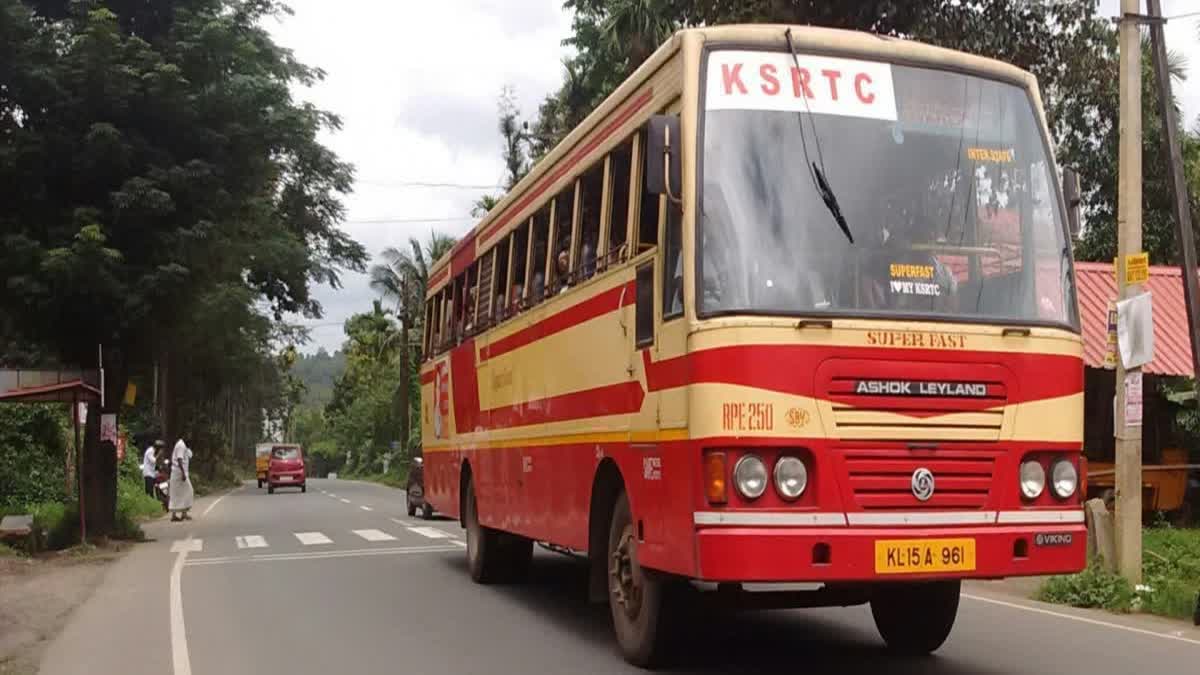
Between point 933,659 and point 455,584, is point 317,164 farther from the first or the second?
point 933,659

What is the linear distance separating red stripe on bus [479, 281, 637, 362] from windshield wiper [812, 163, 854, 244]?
1.47m

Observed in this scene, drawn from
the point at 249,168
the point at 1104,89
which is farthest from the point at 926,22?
the point at 249,168

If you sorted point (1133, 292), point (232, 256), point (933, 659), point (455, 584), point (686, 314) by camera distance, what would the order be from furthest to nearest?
point (232, 256) < point (455, 584) < point (1133, 292) < point (933, 659) < point (686, 314)

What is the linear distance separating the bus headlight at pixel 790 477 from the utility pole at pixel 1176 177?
272 inches

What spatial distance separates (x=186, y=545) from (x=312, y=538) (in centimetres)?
201

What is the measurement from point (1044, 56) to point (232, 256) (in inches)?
567

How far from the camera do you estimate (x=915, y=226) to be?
7.00 meters

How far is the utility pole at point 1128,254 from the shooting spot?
11.3 meters

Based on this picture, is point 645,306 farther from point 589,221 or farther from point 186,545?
point 186,545

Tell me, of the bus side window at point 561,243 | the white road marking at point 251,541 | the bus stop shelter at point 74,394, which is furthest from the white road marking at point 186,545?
the bus side window at point 561,243

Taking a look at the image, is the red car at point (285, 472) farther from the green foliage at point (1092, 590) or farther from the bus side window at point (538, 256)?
the green foliage at point (1092, 590)

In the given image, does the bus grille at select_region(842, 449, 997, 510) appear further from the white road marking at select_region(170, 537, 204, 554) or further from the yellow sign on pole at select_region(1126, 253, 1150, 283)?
the white road marking at select_region(170, 537, 204, 554)

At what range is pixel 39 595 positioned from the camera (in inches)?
539

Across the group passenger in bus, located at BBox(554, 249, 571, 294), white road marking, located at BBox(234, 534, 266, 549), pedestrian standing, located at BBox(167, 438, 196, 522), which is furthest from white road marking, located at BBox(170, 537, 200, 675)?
pedestrian standing, located at BBox(167, 438, 196, 522)
